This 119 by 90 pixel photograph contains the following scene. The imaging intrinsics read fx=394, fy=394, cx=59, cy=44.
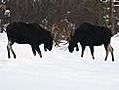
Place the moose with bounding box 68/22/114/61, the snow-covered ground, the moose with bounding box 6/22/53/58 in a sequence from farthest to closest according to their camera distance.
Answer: the moose with bounding box 68/22/114/61 < the moose with bounding box 6/22/53/58 < the snow-covered ground

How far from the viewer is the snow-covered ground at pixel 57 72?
30.0 feet

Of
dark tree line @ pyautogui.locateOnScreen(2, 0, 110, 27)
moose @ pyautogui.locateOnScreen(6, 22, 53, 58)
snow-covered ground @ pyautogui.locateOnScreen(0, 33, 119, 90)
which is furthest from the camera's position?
dark tree line @ pyautogui.locateOnScreen(2, 0, 110, 27)

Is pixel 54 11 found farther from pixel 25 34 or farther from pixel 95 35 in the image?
pixel 25 34

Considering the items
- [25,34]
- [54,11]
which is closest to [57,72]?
[25,34]

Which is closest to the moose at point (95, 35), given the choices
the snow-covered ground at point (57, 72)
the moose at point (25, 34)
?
the snow-covered ground at point (57, 72)

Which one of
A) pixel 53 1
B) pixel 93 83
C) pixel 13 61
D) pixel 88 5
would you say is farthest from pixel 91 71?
pixel 53 1

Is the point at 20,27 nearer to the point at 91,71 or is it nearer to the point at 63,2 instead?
the point at 91,71

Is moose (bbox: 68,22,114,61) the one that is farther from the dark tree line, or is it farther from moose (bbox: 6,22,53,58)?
the dark tree line

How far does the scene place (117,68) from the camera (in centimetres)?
1237

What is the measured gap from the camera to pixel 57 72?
1109 cm

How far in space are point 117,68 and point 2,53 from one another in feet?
16.0

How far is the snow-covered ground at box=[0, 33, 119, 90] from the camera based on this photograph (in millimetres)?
9141

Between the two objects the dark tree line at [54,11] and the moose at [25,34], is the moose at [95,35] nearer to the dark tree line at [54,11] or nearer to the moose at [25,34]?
the moose at [25,34]

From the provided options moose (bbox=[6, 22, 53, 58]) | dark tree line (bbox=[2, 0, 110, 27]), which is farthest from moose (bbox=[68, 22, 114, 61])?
dark tree line (bbox=[2, 0, 110, 27])
